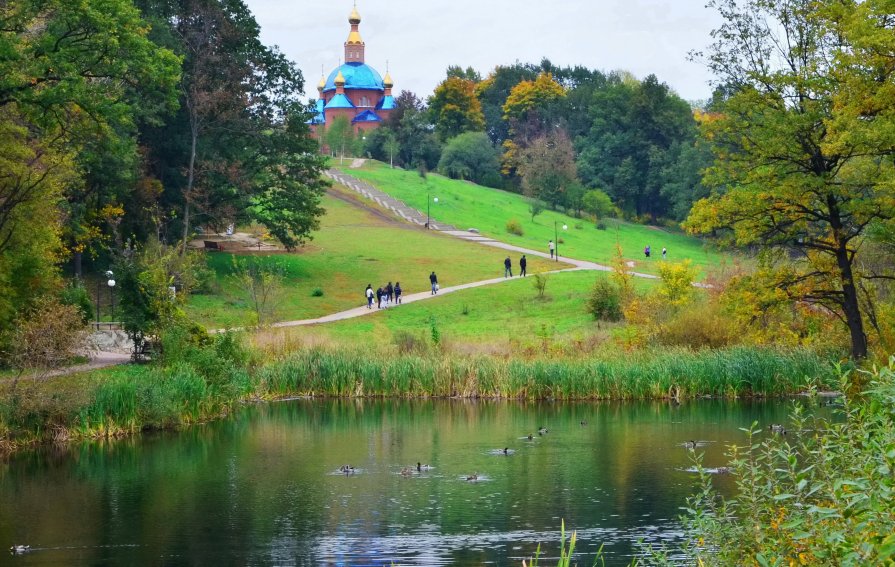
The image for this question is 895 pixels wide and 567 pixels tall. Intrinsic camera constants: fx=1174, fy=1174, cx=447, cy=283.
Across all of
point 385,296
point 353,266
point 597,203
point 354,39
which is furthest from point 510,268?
point 354,39

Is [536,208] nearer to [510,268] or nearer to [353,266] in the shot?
[510,268]

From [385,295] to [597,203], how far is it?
148ft

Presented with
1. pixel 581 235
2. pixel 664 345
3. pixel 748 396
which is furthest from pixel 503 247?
pixel 748 396

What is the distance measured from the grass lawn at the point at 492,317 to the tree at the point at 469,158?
5044 cm

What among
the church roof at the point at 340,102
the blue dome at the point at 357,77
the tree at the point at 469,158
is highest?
the blue dome at the point at 357,77

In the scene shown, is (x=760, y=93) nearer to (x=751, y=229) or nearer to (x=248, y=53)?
(x=751, y=229)

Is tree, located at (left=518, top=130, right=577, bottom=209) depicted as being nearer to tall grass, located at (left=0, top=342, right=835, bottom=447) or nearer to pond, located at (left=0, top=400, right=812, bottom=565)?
tall grass, located at (left=0, top=342, right=835, bottom=447)

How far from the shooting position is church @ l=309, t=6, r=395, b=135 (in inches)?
5472

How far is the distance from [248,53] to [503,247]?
24.0 meters

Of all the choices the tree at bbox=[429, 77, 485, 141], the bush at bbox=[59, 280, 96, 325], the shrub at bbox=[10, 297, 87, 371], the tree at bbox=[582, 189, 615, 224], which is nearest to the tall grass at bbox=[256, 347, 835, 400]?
the bush at bbox=[59, 280, 96, 325]

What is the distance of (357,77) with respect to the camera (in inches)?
5605

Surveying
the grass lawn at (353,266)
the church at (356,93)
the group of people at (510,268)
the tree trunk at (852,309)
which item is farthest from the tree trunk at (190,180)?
the church at (356,93)

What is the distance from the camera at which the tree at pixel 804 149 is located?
3031 centimetres

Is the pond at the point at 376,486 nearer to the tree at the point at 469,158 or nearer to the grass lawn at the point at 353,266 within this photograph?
the grass lawn at the point at 353,266
